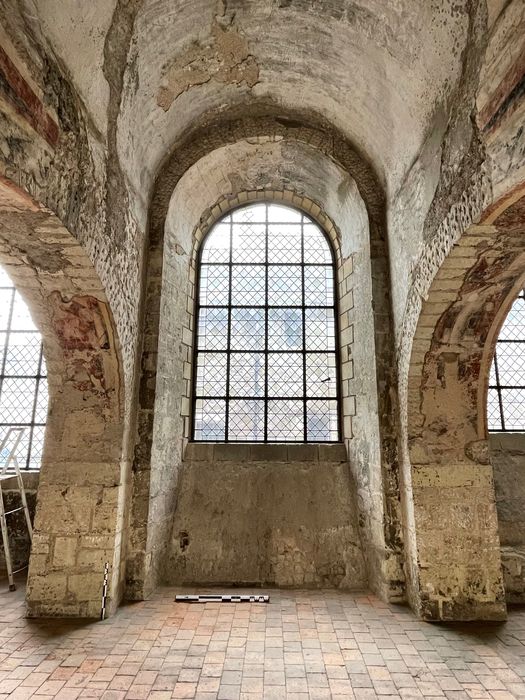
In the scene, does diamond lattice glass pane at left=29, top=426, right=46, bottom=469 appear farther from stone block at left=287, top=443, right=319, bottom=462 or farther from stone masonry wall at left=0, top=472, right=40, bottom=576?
stone block at left=287, top=443, right=319, bottom=462

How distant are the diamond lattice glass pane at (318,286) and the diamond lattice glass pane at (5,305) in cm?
363

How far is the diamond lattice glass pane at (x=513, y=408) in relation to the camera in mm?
4738

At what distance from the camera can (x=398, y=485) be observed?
12.8ft

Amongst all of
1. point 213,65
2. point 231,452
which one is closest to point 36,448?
point 231,452

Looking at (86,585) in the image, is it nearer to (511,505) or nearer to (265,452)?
(265,452)

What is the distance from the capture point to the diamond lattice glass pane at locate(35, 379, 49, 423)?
4.99 m

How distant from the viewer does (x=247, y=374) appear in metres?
5.11

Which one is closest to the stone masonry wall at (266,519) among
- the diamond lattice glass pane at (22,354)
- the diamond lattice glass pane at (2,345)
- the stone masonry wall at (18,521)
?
the stone masonry wall at (18,521)

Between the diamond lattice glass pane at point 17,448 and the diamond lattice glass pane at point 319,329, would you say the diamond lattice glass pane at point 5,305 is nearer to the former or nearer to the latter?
the diamond lattice glass pane at point 17,448

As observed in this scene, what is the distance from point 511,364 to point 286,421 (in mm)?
2625

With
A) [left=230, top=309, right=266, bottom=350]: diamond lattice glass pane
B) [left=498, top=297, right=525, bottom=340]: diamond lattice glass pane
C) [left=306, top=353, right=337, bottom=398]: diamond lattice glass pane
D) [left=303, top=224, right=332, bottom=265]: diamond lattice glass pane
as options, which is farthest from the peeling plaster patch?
[left=498, top=297, right=525, bottom=340]: diamond lattice glass pane

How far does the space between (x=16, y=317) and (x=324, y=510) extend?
13.9ft

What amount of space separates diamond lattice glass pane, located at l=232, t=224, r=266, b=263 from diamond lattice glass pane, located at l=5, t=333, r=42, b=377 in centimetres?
262

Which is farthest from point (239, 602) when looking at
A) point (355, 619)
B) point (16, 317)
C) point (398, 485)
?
point (16, 317)
